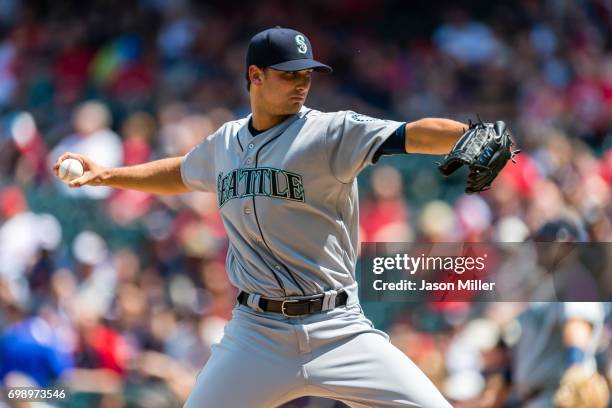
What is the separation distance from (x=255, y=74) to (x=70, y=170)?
752 mm

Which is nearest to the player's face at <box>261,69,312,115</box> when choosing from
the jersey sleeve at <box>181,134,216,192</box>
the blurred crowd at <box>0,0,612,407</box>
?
the jersey sleeve at <box>181,134,216,192</box>

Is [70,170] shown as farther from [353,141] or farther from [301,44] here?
[353,141]

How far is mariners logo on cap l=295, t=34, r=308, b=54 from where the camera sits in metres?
3.06

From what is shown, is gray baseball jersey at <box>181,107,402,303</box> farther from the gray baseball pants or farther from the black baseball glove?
the black baseball glove

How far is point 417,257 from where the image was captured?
16.4ft

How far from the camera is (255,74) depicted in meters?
3.14

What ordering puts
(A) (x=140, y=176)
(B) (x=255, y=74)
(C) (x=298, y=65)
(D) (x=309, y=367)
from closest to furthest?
(D) (x=309, y=367), (C) (x=298, y=65), (B) (x=255, y=74), (A) (x=140, y=176)

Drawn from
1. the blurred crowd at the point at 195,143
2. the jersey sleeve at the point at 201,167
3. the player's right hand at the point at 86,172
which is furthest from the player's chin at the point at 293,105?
the blurred crowd at the point at 195,143

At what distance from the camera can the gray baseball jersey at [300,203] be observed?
293cm

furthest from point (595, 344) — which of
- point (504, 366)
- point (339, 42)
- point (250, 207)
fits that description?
point (250, 207)

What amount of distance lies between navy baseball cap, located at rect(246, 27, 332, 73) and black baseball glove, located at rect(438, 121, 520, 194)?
2.07 feet

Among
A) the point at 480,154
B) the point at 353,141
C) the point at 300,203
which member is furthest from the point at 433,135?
the point at 300,203

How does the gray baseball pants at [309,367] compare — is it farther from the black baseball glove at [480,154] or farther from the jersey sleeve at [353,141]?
the black baseball glove at [480,154]

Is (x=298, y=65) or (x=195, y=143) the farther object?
(x=195, y=143)
